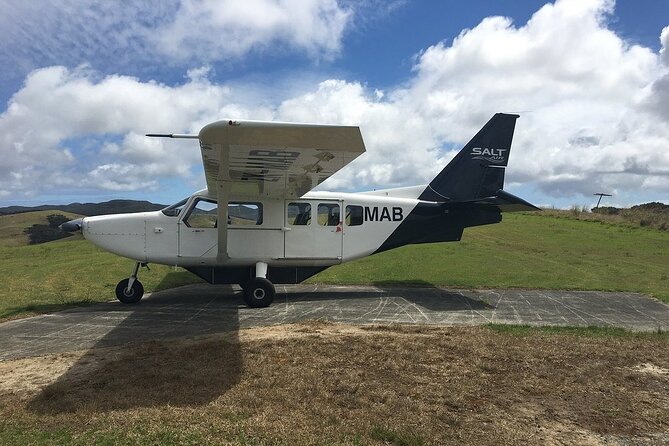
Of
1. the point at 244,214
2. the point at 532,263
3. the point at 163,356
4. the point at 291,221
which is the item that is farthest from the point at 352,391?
the point at 532,263

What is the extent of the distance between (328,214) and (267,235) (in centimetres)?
166

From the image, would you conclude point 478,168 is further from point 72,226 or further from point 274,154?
point 72,226

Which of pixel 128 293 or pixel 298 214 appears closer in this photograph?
pixel 128 293

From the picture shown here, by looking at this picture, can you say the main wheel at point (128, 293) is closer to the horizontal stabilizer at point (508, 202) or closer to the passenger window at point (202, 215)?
the passenger window at point (202, 215)

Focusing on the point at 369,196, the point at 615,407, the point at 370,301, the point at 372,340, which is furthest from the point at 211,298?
the point at 615,407

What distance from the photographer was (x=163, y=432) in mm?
3936

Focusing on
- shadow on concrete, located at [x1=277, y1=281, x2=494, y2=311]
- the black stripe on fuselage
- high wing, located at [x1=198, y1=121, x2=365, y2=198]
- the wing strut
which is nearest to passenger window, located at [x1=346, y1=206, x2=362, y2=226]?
the black stripe on fuselage

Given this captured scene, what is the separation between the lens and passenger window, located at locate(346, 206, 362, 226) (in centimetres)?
1205

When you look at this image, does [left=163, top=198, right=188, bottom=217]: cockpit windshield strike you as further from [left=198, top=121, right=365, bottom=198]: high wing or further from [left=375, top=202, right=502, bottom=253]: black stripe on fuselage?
[left=375, top=202, right=502, bottom=253]: black stripe on fuselage

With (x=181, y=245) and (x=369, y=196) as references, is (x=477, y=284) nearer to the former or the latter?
(x=369, y=196)

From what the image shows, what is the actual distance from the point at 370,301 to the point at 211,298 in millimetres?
3956

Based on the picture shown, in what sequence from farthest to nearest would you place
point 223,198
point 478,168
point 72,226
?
1. point 478,168
2. point 72,226
3. point 223,198

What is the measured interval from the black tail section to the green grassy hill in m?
2.71

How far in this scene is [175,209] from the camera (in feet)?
36.8
